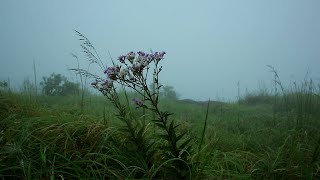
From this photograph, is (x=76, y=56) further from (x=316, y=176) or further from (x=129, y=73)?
(x=316, y=176)

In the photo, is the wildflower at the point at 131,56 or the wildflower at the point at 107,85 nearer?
the wildflower at the point at 131,56

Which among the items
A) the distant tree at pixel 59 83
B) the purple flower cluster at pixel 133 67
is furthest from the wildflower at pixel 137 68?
the distant tree at pixel 59 83

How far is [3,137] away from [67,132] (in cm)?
50

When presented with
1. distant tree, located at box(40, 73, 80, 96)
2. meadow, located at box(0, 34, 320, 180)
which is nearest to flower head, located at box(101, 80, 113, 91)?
meadow, located at box(0, 34, 320, 180)

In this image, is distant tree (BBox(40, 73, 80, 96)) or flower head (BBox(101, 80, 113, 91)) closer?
flower head (BBox(101, 80, 113, 91))

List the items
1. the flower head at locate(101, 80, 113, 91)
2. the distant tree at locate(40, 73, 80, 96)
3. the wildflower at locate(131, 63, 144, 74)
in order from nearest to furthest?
the wildflower at locate(131, 63, 144, 74) < the flower head at locate(101, 80, 113, 91) < the distant tree at locate(40, 73, 80, 96)

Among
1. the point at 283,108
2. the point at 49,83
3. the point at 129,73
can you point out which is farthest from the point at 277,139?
the point at 49,83

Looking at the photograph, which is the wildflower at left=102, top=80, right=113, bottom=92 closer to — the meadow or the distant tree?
the meadow

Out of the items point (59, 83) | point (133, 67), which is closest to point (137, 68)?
point (133, 67)

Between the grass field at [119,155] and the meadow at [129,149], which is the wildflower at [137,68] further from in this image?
the grass field at [119,155]

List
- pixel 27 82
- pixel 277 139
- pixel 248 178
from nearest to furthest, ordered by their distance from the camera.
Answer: pixel 248 178, pixel 277 139, pixel 27 82

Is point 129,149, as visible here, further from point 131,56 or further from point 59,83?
point 59,83

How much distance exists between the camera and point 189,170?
2.10 metres

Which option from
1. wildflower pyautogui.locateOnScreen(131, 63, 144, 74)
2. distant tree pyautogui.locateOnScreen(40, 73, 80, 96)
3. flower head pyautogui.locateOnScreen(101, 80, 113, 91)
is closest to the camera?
wildflower pyautogui.locateOnScreen(131, 63, 144, 74)
